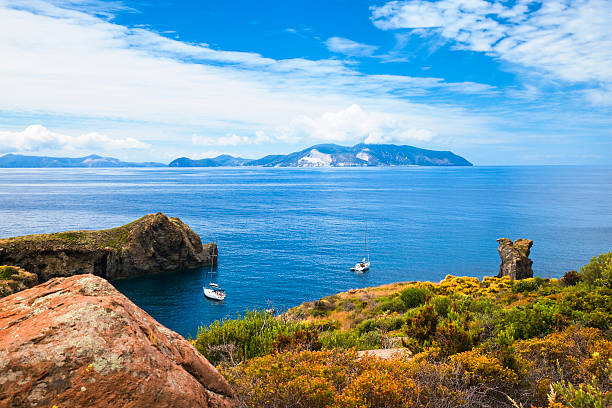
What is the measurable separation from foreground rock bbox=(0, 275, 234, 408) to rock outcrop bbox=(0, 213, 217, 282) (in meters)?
58.6

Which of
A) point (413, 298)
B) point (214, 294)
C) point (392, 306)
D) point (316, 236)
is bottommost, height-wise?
point (214, 294)

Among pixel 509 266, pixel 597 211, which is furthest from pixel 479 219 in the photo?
pixel 509 266

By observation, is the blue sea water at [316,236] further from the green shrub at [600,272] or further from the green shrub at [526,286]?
the green shrub at [600,272]

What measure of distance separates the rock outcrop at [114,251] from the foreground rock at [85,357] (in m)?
58.6

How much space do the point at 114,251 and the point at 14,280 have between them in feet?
94.7

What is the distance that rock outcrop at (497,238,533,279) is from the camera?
1716 inches

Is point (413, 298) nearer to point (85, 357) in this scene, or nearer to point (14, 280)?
point (85, 357)

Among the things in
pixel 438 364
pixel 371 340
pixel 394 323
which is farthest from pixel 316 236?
pixel 438 364

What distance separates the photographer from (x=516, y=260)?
4359cm

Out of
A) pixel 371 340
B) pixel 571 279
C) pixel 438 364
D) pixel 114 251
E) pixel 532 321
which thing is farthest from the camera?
pixel 114 251

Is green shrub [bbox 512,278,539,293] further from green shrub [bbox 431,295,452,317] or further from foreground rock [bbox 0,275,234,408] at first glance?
foreground rock [bbox 0,275,234,408]

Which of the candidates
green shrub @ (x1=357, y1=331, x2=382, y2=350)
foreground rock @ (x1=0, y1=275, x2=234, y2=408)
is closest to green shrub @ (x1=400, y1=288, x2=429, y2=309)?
green shrub @ (x1=357, y1=331, x2=382, y2=350)

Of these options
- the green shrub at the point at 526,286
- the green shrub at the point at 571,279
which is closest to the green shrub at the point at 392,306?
the green shrub at the point at 526,286

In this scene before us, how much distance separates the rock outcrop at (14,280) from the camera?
99.7ft
